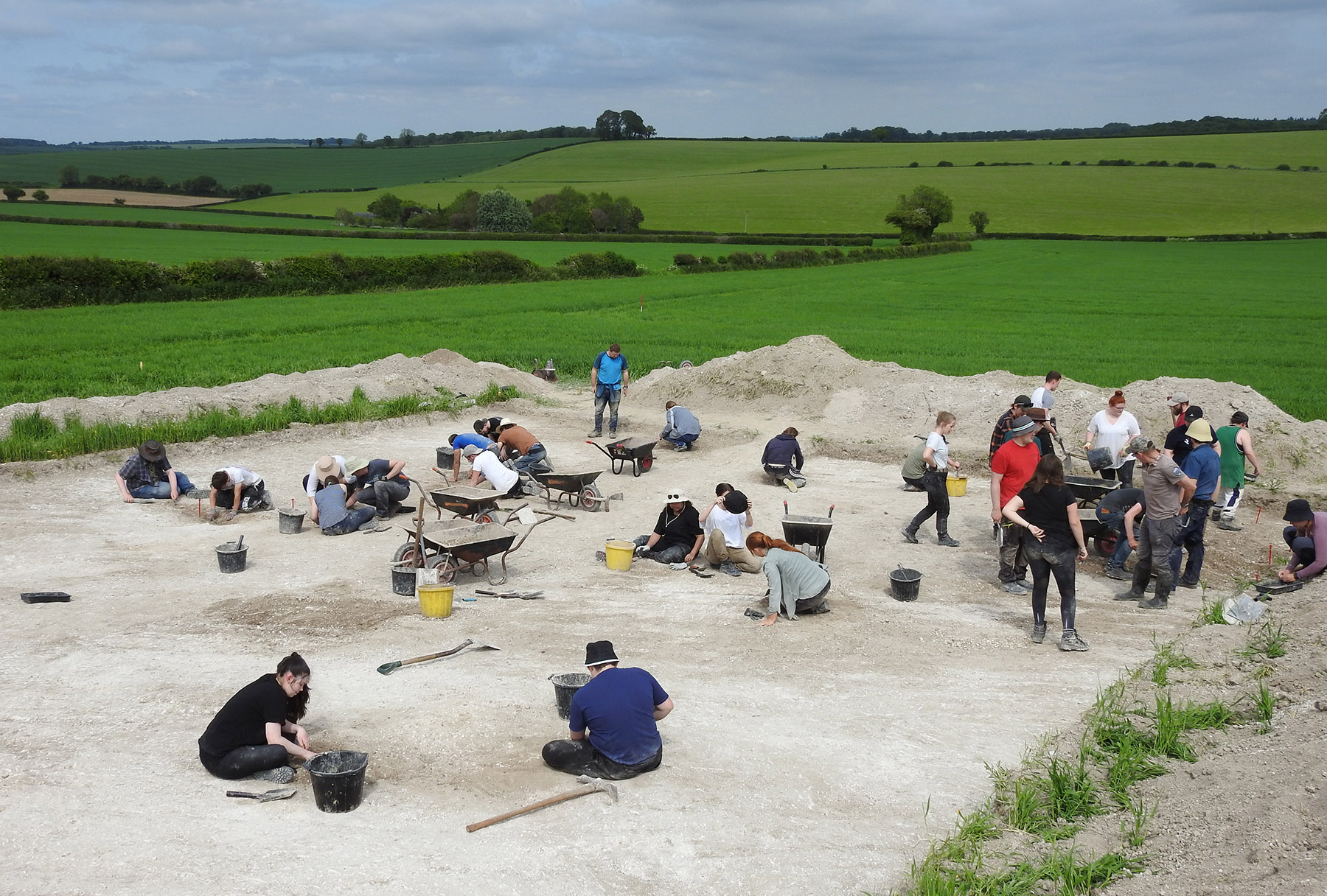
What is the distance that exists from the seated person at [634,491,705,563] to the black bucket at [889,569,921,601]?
93.0 inches

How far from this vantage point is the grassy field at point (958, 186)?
95.8 metres

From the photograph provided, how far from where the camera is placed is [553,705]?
8.45 metres

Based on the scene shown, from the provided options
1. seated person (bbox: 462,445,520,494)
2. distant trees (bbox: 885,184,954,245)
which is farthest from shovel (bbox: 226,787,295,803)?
distant trees (bbox: 885,184,954,245)

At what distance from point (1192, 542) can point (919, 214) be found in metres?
78.3

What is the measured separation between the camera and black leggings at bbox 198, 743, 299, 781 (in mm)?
7188

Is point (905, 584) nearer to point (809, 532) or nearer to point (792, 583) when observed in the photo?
point (809, 532)

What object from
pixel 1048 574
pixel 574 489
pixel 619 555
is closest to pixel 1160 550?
pixel 1048 574

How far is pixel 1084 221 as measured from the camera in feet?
321

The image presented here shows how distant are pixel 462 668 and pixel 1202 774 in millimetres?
5995

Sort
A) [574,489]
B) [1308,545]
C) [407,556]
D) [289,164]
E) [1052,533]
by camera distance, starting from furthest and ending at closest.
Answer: [289,164]
[574,489]
[407,556]
[1308,545]
[1052,533]

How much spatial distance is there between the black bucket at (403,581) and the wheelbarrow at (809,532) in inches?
173

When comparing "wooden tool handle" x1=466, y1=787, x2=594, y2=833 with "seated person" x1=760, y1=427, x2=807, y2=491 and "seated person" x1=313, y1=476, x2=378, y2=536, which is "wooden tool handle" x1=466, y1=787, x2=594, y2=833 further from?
"seated person" x1=760, y1=427, x2=807, y2=491

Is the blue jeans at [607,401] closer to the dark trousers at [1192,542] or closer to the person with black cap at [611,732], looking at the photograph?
the dark trousers at [1192,542]

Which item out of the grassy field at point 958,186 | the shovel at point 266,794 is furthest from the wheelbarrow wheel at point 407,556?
the grassy field at point 958,186
